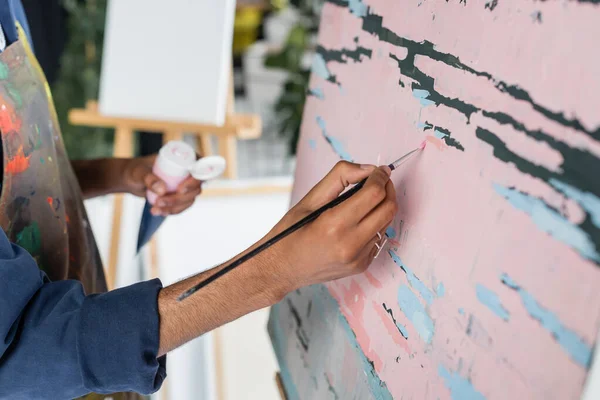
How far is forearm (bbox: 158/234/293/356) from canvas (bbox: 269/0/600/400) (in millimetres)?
143

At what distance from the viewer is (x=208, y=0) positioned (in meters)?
1.72

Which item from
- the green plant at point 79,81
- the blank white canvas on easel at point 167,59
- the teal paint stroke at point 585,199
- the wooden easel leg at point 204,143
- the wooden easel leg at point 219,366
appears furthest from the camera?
the green plant at point 79,81

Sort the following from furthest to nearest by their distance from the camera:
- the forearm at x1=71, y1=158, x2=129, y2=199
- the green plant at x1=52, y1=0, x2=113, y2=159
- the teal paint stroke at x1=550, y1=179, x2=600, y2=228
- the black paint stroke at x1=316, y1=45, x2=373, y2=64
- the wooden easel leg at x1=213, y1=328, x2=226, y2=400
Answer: the green plant at x1=52, y1=0, x2=113, y2=159, the wooden easel leg at x1=213, y1=328, x2=226, y2=400, the forearm at x1=71, y1=158, x2=129, y2=199, the black paint stroke at x1=316, y1=45, x2=373, y2=64, the teal paint stroke at x1=550, y1=179, x2=600, y2=228

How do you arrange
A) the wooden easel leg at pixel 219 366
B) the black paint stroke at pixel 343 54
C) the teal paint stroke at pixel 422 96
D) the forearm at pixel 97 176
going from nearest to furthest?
the teal paint stroke at pixel 422 96, the black paint stroke at pixel 343 54, the forearm at pixel 97 176, the wooden easel leg at pixel 219 366

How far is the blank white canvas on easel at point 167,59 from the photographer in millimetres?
1745

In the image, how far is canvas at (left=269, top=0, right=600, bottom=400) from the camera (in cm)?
42

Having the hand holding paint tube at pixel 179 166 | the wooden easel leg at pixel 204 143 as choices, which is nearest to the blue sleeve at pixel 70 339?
the hand holding paint tube at pixel 179 166

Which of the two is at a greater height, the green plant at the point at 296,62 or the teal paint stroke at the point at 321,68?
the teal paint stroke at the point at 321,68

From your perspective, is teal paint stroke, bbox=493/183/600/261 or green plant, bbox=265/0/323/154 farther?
green plant, bbox=265/0/323/154

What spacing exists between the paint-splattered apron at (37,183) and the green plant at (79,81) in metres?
1.85

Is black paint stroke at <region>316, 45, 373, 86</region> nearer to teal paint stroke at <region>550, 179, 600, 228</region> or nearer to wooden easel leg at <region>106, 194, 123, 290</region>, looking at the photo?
teal paint stroke at <region>550, 179, 600, 228</region>

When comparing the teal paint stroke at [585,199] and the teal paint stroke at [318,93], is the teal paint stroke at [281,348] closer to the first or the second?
the teal paint stroke at [318,93]

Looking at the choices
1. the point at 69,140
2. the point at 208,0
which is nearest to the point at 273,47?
the point at 69,140

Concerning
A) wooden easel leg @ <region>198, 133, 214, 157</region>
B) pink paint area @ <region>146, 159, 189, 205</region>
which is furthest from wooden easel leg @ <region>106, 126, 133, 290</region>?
pink paint area @ <region>146, 159, 189, 205</region>
